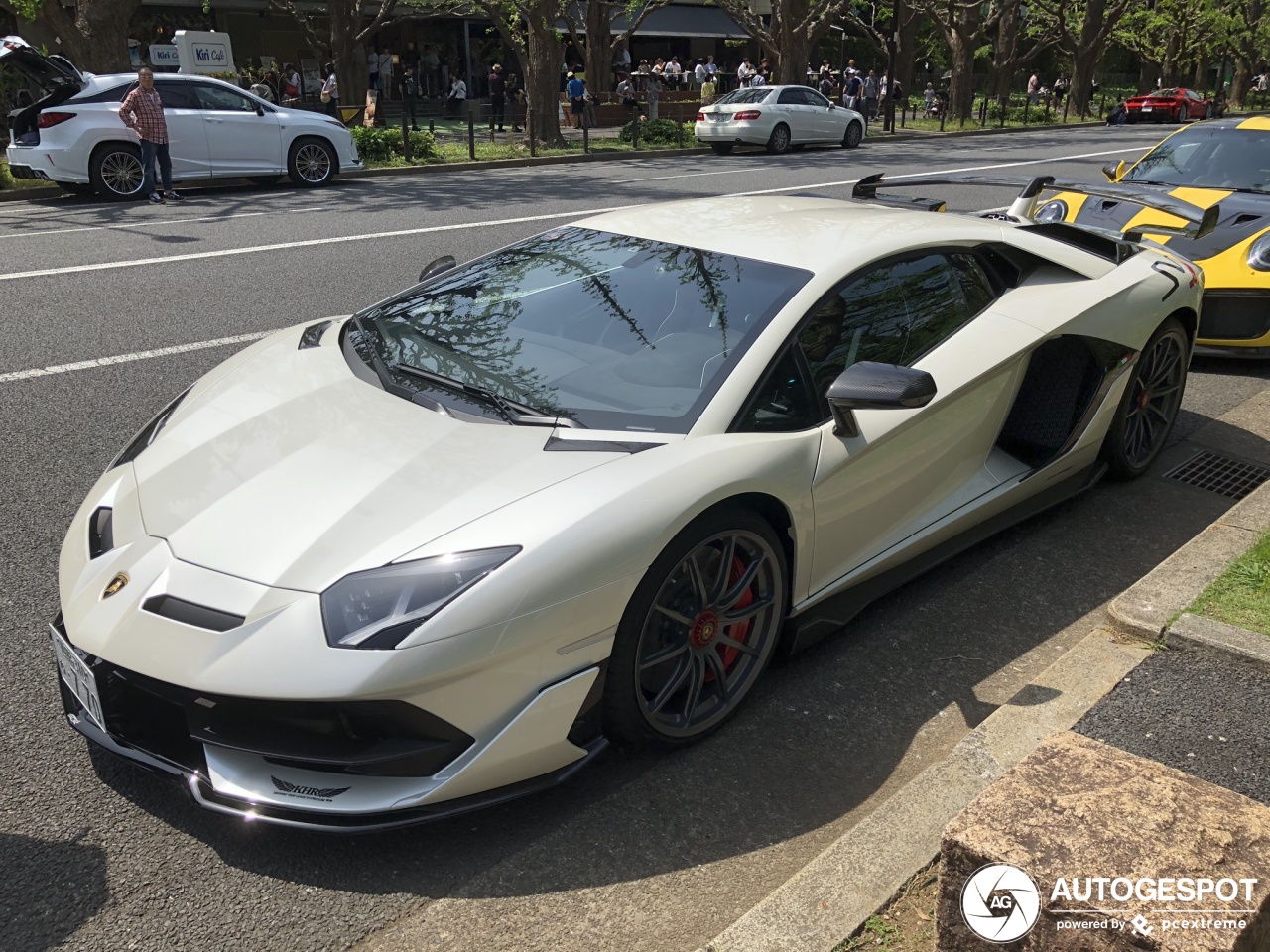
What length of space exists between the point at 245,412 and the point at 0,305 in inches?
214

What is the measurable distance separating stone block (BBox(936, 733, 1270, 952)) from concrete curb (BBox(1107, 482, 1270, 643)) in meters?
1.28

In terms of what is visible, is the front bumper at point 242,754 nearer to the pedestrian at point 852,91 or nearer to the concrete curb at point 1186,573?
the concrete curb at point 1186,573

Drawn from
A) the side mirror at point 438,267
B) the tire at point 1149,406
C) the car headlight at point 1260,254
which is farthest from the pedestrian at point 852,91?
the side mirror at point 438,267

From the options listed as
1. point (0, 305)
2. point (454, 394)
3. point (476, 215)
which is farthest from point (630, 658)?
point (476, 215)

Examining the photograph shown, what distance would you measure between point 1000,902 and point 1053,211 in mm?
6143

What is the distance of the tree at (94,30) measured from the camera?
1666cm

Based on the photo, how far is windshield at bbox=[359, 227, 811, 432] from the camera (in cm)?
320

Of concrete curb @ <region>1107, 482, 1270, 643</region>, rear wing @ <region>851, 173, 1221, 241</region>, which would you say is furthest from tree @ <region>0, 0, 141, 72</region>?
concrete curb @ <region>1107, 482, 1270, 643</region>

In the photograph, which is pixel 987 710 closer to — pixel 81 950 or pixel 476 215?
pixel 81 950

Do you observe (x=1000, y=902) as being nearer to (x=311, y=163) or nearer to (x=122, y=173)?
(x=122, y=173)

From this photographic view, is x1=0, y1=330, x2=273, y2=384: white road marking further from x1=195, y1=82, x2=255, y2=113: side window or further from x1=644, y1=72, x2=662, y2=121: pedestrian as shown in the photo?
x1=644, y1=72, x2=662, y2=121: pedestrian

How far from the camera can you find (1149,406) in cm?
491

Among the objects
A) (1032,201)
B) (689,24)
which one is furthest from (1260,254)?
(689,24)
